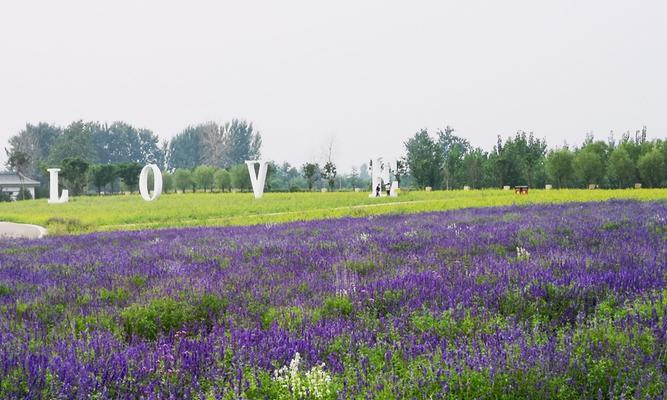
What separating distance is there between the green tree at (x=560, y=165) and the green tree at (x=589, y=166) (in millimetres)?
1071

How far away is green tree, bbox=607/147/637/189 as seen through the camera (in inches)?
2005

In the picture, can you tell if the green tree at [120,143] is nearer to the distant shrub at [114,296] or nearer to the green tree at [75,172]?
the green tree at [75,172]

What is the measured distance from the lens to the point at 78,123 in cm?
11769

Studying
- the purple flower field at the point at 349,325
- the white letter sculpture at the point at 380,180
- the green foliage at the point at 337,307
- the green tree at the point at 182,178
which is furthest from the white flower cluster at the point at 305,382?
the green tree at the point at 182,178

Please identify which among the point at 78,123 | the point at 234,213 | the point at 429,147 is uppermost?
the point at 78,123

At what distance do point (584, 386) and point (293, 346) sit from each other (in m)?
1.57

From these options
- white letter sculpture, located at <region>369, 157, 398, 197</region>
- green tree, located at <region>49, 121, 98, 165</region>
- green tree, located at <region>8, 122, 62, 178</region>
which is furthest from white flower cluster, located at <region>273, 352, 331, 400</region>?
green tree, located at <region>8, 122, 62, 178</region>

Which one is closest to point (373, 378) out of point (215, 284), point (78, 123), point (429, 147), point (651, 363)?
point (651, 363)

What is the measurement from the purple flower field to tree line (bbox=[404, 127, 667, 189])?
2006 inches

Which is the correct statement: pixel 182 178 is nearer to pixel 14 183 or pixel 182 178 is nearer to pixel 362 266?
pixel 14 183

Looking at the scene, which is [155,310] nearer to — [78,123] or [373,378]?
[373,378]

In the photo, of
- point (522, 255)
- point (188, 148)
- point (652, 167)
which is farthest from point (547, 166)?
point (188, 148)

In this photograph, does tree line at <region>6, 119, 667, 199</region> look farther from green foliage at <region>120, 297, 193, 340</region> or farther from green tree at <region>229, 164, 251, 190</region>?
green foliage at <region>120, 297, 193, 340</region>

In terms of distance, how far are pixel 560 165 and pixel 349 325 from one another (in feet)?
192
